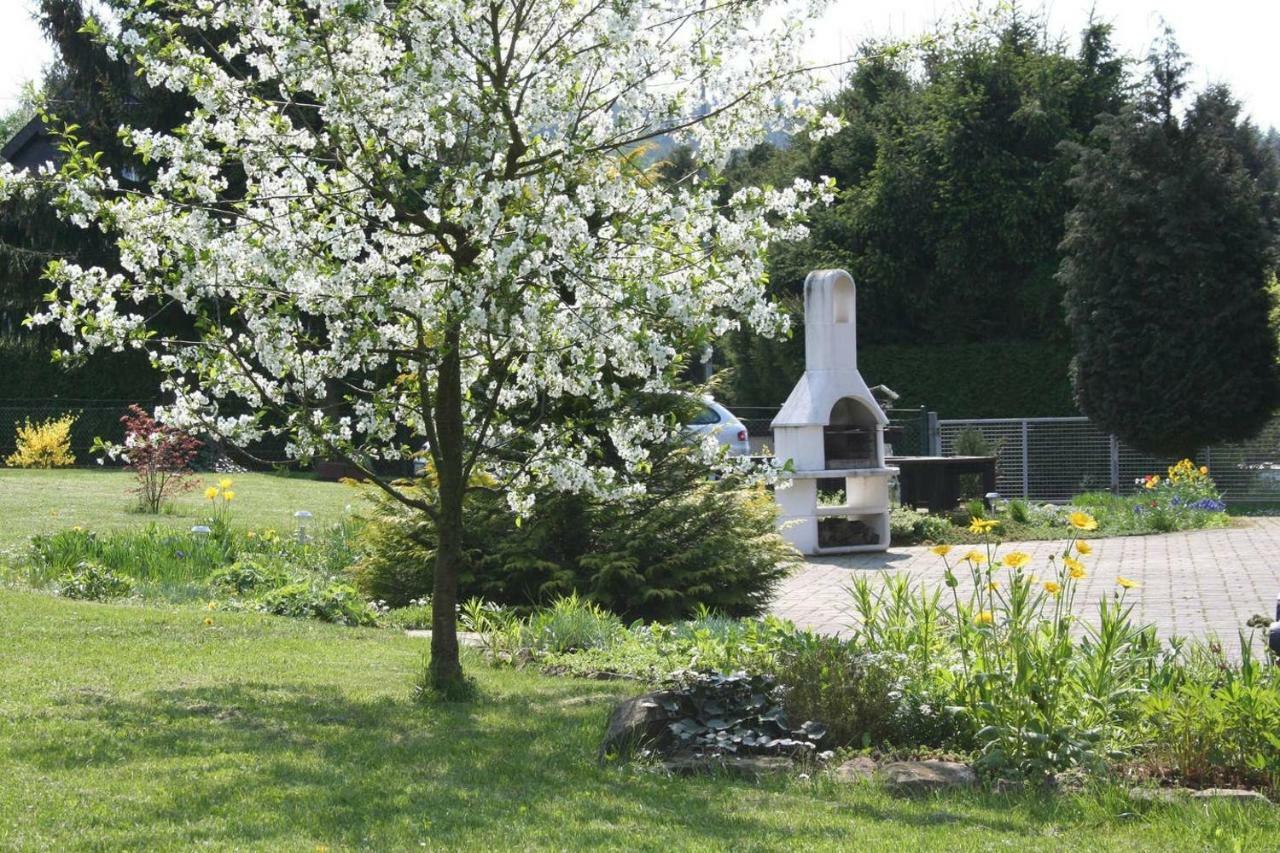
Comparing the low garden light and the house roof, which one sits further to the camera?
the house roof

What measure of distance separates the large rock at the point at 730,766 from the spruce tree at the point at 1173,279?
20166 mm

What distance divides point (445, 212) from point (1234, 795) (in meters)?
4.05

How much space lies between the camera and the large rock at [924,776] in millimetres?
5074

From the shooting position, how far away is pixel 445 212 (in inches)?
248

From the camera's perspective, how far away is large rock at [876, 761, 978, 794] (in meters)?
5.07

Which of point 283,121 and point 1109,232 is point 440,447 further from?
point 1109,232

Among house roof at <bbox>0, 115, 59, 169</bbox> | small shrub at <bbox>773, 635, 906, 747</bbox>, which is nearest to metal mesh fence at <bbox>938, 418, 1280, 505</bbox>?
small shrub at <bbox>773, 635, 906, 747</bbox>

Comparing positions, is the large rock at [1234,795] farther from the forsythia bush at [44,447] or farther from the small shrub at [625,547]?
the forsythia bush at [44,447]

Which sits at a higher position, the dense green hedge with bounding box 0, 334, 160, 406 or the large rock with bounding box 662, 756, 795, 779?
the dense green hedge with bounding box 0, 334, 160, 406

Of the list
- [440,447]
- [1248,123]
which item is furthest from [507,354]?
[1248,123]

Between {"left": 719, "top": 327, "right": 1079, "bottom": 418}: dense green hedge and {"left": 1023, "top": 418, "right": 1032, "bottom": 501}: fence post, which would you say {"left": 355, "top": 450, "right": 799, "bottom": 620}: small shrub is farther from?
{"left": 719, "top": 327, "right": 1079, "bottom": 418}: dense green hedge

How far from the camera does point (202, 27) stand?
261 inches

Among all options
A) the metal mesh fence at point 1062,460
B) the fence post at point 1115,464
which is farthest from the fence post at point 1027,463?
the fence post at point 1115,464

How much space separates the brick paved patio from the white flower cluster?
296 cm
